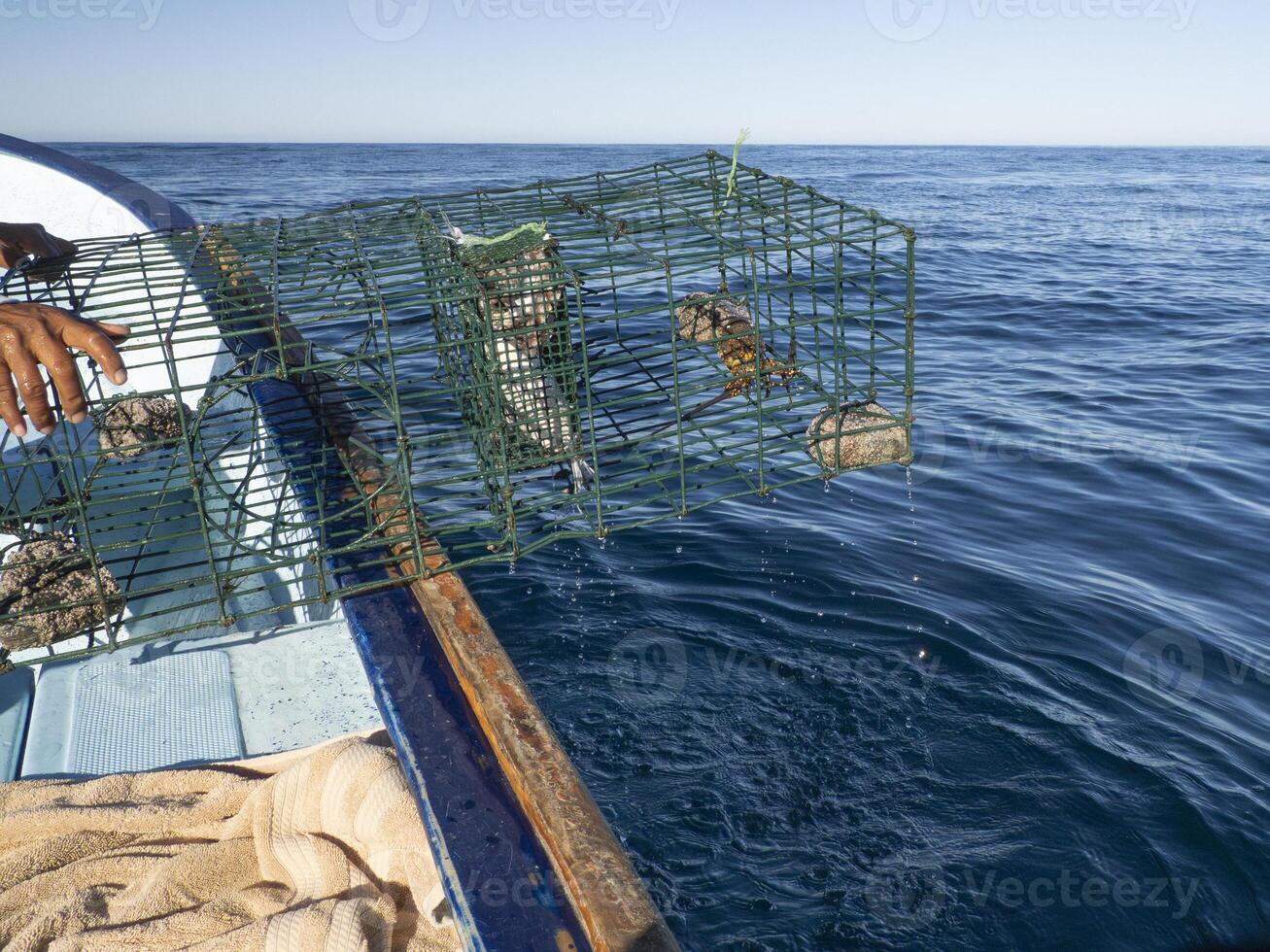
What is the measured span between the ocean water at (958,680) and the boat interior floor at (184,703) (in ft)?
4.90

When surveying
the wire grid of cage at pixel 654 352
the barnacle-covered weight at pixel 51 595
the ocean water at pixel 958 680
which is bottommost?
the ocean water at pixel 958 680

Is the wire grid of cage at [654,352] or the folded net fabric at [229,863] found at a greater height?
the wire grid of cage at [654,352]

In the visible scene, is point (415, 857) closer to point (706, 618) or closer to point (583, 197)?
point (706, 618)

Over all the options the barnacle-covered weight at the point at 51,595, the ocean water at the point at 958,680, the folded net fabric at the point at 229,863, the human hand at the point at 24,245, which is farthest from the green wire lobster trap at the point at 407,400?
the ocean water at the point at 958,680

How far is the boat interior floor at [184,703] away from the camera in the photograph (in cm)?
423

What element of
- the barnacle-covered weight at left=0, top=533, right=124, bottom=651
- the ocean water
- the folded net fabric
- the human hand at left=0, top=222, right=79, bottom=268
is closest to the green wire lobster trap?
the barnacle-covered weight at left=0, top=533, right=124, bottom=651

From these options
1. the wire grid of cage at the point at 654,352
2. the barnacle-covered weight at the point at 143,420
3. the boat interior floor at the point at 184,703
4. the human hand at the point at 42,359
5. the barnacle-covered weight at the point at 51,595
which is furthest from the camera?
the barnacle-covered weight at the point at 143,420

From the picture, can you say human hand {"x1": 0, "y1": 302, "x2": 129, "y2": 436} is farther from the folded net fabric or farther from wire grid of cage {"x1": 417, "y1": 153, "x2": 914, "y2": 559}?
the folded net fabric

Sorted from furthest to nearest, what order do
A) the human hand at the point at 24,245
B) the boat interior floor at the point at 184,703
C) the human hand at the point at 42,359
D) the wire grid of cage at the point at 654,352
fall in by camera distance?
the human hand at the point at 24,245 → the boat interior floor at the point at 184,703 → the wire grid of cage at the point at 654,352 → the human hand at the point at 42,359

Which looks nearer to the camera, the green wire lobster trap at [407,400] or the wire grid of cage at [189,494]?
the wire grid of cage at [189,494]

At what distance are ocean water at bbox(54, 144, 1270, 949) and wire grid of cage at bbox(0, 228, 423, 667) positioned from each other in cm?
185

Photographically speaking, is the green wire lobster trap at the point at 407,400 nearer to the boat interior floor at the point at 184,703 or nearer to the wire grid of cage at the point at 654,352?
the wire grid of cage at the point at 654,352

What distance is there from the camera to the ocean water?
14.9ft

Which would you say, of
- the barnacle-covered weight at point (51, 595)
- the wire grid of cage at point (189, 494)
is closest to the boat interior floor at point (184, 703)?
the wire grid of cage at point (189, 494)
